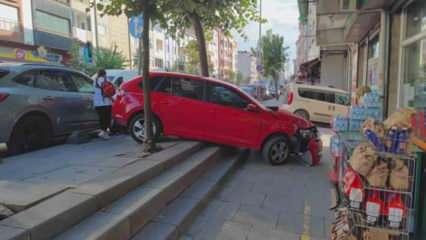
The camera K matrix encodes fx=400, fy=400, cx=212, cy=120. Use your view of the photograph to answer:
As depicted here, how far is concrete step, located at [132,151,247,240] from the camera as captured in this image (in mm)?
4109

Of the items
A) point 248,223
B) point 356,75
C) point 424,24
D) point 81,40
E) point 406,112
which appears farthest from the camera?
point 81,40

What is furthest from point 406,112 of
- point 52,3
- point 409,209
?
point 52,3

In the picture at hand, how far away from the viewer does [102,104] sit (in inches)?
353

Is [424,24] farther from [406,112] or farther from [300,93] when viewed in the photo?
[300,93]

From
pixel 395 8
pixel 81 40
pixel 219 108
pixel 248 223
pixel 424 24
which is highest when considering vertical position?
pixel 81 40

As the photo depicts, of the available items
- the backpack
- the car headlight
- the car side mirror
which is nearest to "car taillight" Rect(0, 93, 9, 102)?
the backpack

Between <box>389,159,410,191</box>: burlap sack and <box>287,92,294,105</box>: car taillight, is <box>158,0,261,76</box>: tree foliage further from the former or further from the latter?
<box>389,159,410,191</box>: burlap sack

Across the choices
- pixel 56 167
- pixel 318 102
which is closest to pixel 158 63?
pixel 318 102

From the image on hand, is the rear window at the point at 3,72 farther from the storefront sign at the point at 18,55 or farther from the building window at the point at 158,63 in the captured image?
the building window at the point at 158,63

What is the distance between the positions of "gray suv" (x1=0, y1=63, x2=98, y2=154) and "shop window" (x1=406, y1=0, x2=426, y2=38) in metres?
6.91

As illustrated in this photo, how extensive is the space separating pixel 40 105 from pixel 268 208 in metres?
4.62

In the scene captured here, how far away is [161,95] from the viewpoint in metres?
8.20

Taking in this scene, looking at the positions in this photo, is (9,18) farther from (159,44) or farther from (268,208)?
(159,44)

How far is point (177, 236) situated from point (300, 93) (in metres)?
13.2
